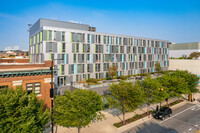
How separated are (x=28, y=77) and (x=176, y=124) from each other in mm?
23045

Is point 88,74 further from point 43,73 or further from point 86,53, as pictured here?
point 43,73

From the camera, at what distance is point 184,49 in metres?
90.8

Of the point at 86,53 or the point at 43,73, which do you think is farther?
the point at 86,53

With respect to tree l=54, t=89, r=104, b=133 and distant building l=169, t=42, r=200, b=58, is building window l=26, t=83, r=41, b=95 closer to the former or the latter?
tree l=54, t=89, r=104, b=133

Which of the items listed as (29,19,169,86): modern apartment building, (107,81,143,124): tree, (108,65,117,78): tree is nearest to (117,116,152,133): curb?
(107,81,143,124): tree

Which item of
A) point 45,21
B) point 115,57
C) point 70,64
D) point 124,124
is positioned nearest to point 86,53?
point 70,64

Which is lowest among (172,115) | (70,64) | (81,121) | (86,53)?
(172,115)

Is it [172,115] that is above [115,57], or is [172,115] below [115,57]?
below

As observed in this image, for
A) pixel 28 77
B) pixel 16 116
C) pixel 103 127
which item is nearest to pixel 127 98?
pixel 103 127

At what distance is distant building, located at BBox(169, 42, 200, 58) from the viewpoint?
8469 centimetres

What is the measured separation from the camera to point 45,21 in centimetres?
4403

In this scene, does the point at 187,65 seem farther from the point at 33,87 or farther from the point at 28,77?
the point at 28,77

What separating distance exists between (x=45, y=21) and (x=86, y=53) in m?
17.4

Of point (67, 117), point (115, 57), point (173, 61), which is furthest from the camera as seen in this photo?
point (173, 61)
